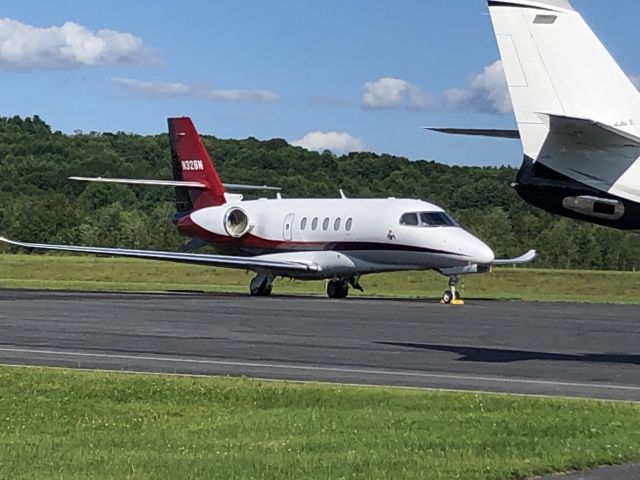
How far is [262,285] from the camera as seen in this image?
40.5 m

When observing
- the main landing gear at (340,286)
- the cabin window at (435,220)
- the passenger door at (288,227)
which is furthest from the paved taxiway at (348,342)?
the passenger door at (288,227)

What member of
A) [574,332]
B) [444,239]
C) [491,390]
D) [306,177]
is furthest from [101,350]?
[306,177]

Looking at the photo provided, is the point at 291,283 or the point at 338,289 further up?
the point at 338,289

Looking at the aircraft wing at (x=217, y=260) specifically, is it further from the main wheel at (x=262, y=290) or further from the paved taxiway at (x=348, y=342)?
the paved taxiway at (x=348, y=342)

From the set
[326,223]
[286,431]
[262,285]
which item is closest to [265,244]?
[262,285]

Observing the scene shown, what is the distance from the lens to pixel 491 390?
14758mm

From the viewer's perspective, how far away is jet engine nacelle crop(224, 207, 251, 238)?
1671 inches

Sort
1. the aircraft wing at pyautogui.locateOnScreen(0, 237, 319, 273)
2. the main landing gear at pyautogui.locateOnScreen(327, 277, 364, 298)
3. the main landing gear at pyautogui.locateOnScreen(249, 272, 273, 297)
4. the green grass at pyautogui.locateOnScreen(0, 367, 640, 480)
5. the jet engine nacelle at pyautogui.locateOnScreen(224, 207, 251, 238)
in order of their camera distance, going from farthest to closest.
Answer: the jet engine nacelle at pyautogui.locateOnScreen(224, 207, 251, 238) < the main landing gear at pyautogui.locateOnScreen(249, 272, 273, 297) < the main landing gear at pyautogui.locateOnScreen(327, 277, 364, 298) < the aircraft wing at pyautogui.locateOnScreen(0, 237, 319, 273) < the green grass at pyautogui.locateOnScreen(0, 367, 640, 480)

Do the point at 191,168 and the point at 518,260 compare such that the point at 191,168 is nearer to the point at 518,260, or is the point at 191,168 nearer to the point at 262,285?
the point at 262,285

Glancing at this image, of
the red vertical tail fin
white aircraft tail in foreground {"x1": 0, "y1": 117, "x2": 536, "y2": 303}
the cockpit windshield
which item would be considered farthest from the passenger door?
the cockpit windshield

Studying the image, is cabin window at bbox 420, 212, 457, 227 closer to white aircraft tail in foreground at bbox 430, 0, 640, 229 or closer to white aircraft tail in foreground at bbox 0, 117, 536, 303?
white aircraft tail in foreground at bbox 0, 117, 536, 303

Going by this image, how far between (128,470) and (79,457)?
703 millimetres

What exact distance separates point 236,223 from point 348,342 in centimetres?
2173

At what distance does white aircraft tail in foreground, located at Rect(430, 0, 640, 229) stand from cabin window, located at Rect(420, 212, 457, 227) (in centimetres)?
1981
